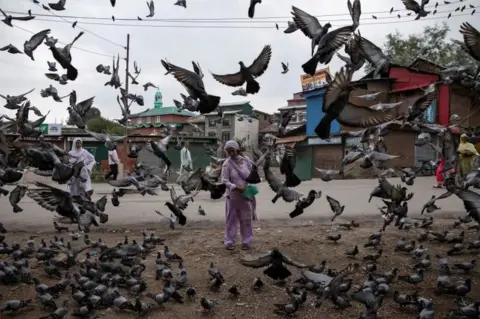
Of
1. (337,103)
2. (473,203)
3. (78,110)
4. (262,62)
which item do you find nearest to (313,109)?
(78,110)

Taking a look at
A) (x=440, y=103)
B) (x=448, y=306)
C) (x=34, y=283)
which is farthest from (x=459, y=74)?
(x=440, y=103)

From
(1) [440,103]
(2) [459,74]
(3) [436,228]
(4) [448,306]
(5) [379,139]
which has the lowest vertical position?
(4) [448,306]

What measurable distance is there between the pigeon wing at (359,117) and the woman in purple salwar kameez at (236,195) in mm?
1629

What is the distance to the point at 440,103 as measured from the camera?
20266mm

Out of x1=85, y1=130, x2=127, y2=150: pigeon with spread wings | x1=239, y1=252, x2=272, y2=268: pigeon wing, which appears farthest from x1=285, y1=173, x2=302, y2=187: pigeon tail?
x1=85, y1=130, x2=127, y2=150: pigeon with spread wings

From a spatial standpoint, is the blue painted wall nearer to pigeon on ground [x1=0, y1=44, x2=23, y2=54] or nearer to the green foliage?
the green foliage

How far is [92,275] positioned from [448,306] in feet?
13.1

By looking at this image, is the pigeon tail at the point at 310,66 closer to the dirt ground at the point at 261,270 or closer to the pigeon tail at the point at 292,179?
the pigeon tail at the point at 292,179

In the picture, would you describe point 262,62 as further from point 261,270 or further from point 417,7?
point 261,270

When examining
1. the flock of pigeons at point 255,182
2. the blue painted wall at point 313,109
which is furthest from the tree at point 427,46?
the flock of pigeons at point 255,182

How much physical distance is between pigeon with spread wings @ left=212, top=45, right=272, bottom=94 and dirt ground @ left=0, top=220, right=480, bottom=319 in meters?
2.37

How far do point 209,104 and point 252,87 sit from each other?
667 mm

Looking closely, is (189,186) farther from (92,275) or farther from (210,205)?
(210,205)

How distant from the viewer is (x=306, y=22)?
460 centimetres
